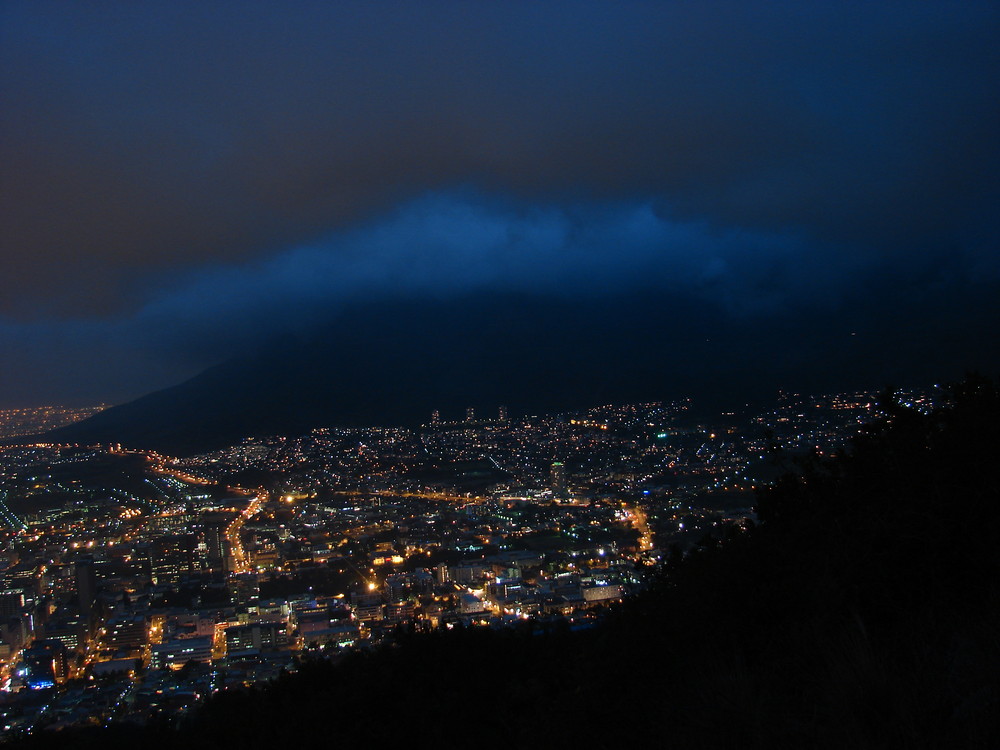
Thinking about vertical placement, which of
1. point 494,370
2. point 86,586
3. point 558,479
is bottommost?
point 86,586

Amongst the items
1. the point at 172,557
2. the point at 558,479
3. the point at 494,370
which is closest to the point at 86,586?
the point at 172,557

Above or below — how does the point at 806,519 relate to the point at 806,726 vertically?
above

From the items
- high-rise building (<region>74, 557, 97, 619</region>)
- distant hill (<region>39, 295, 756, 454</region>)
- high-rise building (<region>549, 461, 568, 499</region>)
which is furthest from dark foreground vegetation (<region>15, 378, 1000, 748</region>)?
distant hill (<region>39, 295, 756, 454</region>)

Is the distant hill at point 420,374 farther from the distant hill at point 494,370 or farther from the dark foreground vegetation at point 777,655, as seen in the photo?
the dark foreground vegetation at point 777,655

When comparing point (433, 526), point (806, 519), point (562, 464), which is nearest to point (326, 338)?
point (562, 464)

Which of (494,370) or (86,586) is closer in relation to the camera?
(86,586)

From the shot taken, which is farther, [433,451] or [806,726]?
[433,451]

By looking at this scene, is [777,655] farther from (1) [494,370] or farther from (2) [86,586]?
(1) [494,370]

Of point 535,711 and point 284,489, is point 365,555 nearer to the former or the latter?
point 284,489

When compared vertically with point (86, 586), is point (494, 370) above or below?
above
